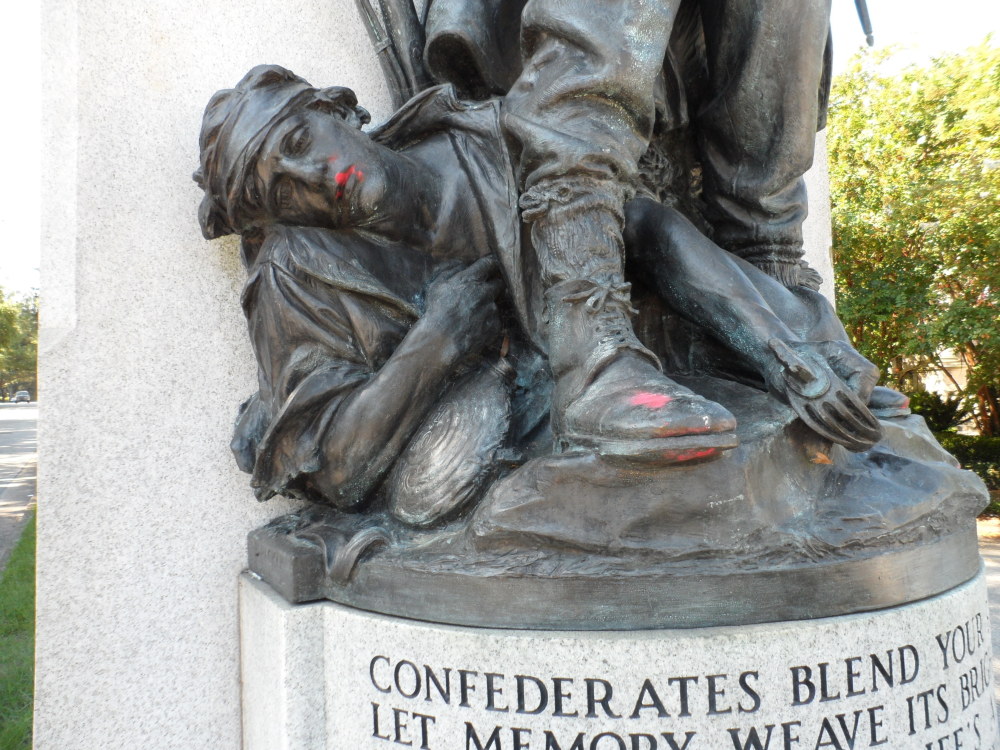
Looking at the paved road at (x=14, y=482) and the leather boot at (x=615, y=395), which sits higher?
the leather boot at (x=615, y=395)

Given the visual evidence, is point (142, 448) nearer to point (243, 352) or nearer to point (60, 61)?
point (243, 352)

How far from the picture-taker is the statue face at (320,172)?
2104 millimetres

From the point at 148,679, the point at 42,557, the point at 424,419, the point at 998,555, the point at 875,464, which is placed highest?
the point at 424,419

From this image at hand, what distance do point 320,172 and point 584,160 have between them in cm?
74

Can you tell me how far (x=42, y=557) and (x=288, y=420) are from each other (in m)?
1.00

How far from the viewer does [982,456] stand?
1098cm

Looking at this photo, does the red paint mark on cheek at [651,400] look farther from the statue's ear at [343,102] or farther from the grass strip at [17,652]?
the grass strip at [17,652]

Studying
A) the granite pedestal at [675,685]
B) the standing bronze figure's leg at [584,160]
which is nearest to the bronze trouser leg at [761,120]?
the standing bronze figure's leg at [584,160]

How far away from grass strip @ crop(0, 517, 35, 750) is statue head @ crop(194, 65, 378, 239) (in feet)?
8.06

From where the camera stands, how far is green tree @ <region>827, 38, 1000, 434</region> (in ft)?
35.7

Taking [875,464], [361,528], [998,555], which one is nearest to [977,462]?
[998,555]

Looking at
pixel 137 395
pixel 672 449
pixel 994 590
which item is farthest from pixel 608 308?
pixel 994 590

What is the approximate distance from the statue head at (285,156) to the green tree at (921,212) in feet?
35.6

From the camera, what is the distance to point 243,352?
2652 millimetres
